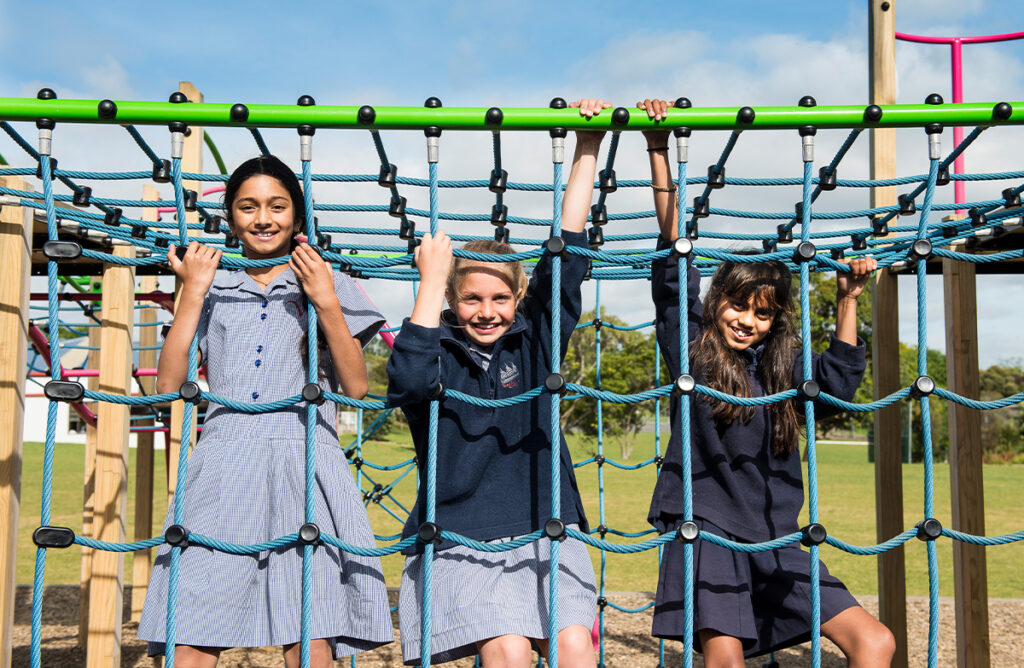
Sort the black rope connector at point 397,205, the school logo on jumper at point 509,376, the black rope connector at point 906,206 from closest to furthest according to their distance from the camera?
the school logo on jumper at point 509,376 < the black rope connector at point 397,205 < the black rope connector at point 906,206

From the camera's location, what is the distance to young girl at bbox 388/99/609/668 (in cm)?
158

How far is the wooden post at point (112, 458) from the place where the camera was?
2.83m

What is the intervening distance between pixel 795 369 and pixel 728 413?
0.75 ft

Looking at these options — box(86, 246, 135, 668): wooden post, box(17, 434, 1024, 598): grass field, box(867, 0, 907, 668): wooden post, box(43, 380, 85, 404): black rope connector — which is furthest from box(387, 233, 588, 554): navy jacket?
box(17, 434, 1024, 598): grass field

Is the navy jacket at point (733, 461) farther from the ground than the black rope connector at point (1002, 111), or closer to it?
closer to it

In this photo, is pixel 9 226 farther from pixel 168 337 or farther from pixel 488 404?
Answer: pixel 488 404

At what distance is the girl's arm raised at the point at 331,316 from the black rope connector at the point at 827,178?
1.21 metres

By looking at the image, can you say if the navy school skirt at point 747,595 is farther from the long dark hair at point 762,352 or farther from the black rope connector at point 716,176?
the black rope connector at point 716,176

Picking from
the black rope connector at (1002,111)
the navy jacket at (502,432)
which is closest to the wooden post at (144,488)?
the navy jacket at (502,432)

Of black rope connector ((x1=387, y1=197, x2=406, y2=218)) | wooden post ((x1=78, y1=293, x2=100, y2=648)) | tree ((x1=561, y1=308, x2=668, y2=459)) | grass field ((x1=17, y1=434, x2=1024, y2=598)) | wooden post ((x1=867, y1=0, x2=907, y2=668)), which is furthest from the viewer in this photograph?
tree ((x1=561, y1=308, x2=668, y2=459))

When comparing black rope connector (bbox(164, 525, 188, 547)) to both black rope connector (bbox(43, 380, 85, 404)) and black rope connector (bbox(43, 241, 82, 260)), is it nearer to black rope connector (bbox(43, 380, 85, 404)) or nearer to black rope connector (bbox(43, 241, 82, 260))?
black rope connector (bbox(43, 380, 85, 404))

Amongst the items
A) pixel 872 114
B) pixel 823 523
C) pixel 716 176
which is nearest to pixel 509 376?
pixel 716 176

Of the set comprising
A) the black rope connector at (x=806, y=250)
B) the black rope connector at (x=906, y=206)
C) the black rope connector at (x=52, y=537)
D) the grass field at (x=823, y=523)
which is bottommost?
the grass field at (x=823, y=523)

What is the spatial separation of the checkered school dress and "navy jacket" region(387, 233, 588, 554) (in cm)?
16
